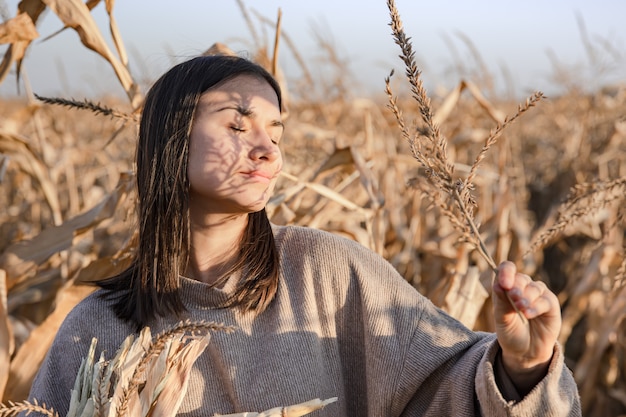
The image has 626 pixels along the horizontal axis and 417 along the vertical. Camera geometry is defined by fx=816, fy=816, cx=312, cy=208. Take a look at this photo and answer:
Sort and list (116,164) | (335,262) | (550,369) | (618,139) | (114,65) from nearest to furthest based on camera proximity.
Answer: (550,369)
(335,262)
(114,65)
(618,139)
(116,164)

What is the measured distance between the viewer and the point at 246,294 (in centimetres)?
157

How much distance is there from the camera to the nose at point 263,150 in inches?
59.1

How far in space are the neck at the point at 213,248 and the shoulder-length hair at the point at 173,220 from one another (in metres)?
0.02

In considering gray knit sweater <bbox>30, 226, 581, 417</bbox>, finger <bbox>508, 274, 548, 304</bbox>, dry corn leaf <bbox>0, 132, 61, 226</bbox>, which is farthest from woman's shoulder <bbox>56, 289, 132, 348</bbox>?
dry corn leaf <bbox>0, 132, 61, 226</bbox>

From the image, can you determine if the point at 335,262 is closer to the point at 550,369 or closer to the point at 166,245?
the point at 166,245

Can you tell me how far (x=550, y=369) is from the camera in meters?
1.21

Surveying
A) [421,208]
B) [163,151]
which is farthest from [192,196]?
[421,208]

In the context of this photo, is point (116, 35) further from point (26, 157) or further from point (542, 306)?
point (542, 306)

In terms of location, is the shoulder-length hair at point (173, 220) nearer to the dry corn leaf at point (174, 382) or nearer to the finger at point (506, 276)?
the dry corn leaf at point (174, 382)

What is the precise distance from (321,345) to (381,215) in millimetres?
851

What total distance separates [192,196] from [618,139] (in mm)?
3253

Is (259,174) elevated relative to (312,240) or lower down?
elevated

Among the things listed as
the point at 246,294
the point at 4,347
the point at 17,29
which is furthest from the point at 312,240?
the point at 17,29

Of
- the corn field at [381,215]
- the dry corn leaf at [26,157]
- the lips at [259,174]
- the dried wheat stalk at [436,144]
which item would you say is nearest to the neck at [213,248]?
the lips at [259,174]
